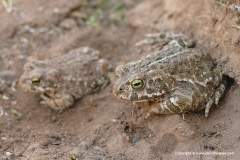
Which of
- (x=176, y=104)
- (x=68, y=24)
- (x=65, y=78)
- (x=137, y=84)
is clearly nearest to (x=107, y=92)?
(x=65, y=78)

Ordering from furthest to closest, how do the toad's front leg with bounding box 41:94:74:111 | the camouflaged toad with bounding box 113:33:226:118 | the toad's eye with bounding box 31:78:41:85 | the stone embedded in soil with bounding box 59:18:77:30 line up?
1. the stone embedded in soil with bounding box 59:18:77:30
2. the toad's front leg with bounding box 41:94:74:111
3. the toad's eye with bounding box 31:78:41:85
4. the camouflaged toad with bounding box 113:33:226:118

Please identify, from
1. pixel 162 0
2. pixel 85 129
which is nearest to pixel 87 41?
pixel 162 0

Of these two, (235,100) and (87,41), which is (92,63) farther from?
(235,100)

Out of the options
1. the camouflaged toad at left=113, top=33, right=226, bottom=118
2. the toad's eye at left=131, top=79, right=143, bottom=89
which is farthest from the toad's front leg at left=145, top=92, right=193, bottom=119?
the toad's eye at left=131, top=79, right=143, bottom=89

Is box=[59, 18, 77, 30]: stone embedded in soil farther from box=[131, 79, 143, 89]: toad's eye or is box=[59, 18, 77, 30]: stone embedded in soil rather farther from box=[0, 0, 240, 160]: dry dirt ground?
box=[131, 79, 143, 89]: toad's eye

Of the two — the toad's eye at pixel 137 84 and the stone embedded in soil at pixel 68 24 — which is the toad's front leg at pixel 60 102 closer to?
the toad's eye at pixel 137 84

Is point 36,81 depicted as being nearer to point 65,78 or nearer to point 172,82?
point 65,78

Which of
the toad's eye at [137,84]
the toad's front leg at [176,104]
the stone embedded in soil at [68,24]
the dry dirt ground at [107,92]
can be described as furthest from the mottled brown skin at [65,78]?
the toad's front leg at [176,104]
